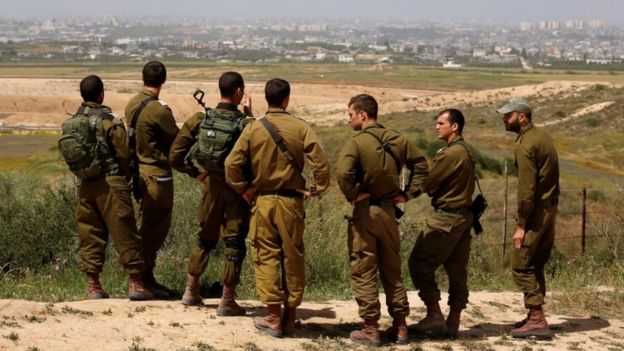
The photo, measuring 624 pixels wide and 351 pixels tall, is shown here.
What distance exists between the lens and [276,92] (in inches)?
266

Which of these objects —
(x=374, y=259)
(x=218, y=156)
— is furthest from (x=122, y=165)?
(x=374, y=259)

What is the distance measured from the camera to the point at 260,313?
7.50 metres

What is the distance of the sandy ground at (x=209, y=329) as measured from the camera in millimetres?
6320

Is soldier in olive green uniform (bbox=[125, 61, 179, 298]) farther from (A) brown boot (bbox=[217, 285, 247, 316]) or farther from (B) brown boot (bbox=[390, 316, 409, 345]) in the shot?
(B) brown boot (bbox=[390, 316, 409, 345])

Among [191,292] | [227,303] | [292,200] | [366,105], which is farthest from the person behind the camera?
[191,292]

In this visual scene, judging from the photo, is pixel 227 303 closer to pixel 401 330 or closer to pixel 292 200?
pixel 292 200

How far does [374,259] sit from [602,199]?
50.7 feet

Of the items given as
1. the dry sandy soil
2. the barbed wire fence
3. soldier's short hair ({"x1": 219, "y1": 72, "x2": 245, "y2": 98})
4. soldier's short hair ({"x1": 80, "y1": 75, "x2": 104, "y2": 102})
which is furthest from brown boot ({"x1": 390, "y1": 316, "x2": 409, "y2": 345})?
the dry sandy soil

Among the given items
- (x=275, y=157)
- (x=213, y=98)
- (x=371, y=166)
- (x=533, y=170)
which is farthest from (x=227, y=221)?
(x=213, y=98)

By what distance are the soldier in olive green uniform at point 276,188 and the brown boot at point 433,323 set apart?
1.21 metres

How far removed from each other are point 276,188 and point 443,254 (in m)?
1.61

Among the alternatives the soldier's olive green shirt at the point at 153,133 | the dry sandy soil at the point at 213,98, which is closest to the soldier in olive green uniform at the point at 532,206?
the soldier's olive green shirt at the point at 153,133

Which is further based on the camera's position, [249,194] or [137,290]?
[137,290]

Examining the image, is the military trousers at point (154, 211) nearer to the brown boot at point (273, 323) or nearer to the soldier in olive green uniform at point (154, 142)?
the soldier in olive green uniform at point (154, 142)
